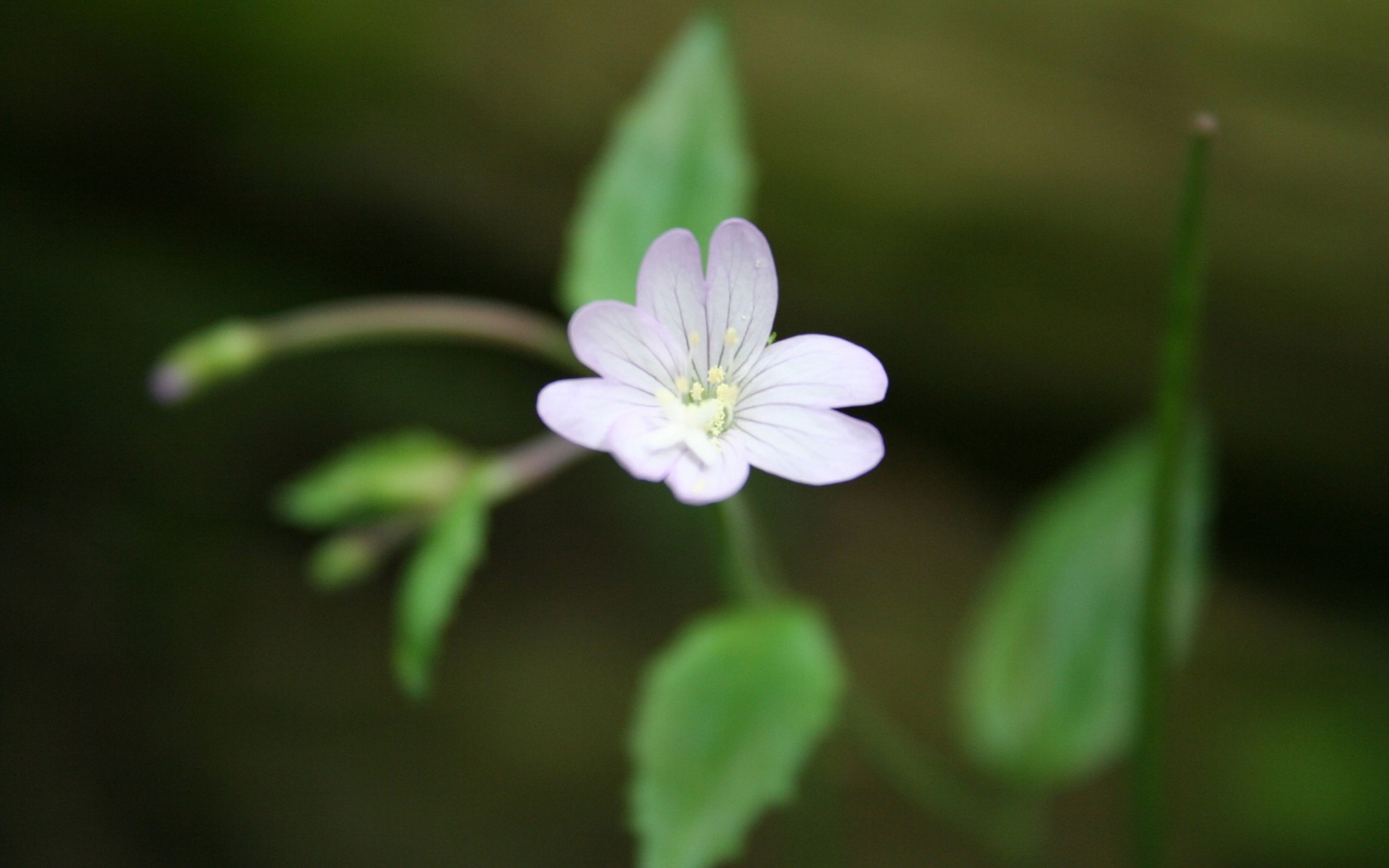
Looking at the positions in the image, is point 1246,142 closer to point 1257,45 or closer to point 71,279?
point 1257,45

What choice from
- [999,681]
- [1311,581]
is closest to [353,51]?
[999,681]

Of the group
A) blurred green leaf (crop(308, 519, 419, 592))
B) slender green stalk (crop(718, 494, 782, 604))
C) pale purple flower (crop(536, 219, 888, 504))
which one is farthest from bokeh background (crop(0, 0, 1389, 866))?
pale purple flower (crop(536, 219, 888, 504))

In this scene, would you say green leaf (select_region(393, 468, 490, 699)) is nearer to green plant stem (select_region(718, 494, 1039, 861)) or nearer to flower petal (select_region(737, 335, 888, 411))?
flower petal (select_region(737, 335, 888, 411))

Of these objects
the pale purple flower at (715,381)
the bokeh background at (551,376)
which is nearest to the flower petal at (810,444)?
the pale purple flower at (715,381)

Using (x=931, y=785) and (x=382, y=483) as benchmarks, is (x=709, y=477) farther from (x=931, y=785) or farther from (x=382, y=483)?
(x=931, y=785)

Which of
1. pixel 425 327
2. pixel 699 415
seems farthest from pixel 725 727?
pixel 425 327

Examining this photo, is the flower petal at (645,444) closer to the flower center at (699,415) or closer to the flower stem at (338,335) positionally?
the flower center at (699,415)
